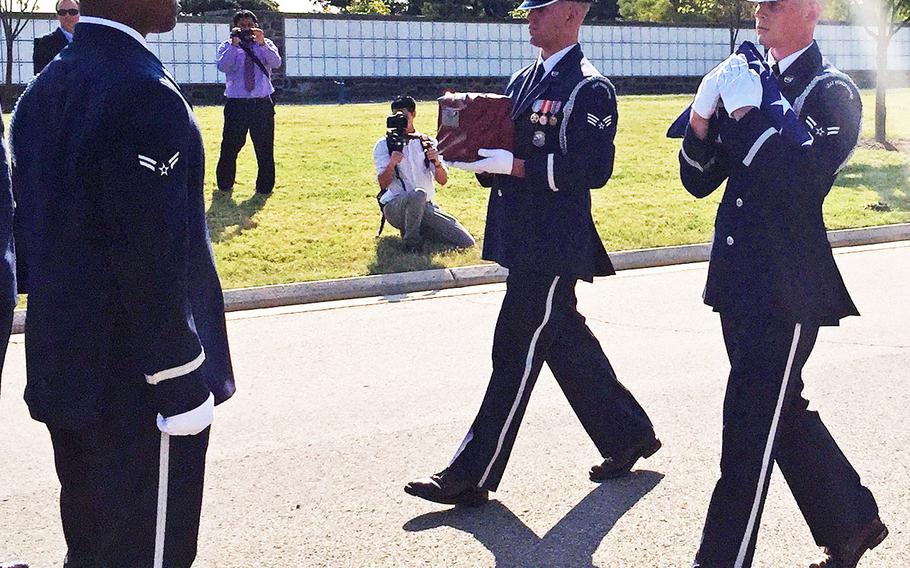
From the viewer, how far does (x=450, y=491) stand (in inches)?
187

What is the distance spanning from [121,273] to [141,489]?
0.53 m

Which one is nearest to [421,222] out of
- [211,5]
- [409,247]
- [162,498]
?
[409,247]

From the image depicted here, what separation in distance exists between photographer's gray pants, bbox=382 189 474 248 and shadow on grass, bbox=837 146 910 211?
16.6ft

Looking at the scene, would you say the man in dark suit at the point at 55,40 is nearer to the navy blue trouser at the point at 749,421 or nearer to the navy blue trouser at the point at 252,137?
the navy blue trouser at the point at 252,137

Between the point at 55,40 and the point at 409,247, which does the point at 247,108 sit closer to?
the point at 409,247

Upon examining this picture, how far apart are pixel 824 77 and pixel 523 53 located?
86.0ft

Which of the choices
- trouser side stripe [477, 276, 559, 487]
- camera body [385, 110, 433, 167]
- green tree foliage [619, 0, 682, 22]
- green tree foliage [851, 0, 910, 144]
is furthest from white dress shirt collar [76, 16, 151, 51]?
green tree foliage [619, 0, 682, 22]

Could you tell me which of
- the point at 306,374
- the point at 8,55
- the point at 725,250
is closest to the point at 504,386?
the point at 725,250

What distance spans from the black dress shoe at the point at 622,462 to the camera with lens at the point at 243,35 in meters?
8.28

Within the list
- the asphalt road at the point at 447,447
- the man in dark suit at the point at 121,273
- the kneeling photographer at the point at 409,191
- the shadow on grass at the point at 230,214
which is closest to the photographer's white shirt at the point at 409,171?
the kneeling photographer at the point at 409,191

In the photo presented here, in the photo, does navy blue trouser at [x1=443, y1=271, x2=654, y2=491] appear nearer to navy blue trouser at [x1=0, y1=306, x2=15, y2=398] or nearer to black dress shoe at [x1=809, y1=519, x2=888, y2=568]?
black dress shoe at [x1=809, y1=519, x2=888, y2=568]

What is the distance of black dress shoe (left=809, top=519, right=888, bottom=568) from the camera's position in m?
4.05

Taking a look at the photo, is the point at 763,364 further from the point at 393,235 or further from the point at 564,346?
the point at 393,235

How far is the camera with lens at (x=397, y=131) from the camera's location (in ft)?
31.9
